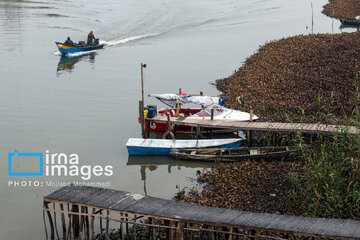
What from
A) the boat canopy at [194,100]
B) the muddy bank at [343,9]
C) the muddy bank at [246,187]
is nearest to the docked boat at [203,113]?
the boat canopy at [194,100]

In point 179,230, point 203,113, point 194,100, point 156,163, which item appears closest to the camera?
point 179,230

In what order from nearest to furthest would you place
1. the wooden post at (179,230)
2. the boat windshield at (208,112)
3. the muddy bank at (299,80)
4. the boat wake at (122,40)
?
the wooden post at (179,230), the boat windshield at (208,112), the muddy bank at (299,80), the boat wake at (122,40)

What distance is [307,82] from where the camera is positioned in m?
31.8

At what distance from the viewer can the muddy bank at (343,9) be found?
61519mm

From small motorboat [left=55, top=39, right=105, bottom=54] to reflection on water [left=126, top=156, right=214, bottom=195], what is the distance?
953 inches

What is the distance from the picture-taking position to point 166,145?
79.8 ft

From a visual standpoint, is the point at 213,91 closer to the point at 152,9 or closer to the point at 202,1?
the point at 152,9

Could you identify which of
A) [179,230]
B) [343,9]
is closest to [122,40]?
[343,9]

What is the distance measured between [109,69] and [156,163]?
19904 millimetres

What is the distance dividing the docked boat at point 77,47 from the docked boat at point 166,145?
24.0 metres

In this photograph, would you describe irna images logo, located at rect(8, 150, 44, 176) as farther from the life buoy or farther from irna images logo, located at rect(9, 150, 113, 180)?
the life buoy

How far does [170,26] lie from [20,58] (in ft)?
58.2

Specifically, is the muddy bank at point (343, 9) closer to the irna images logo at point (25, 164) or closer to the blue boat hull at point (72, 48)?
the blue boat hull at point (72, 48)

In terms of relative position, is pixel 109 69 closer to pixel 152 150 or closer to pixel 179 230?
pixel 152 150
